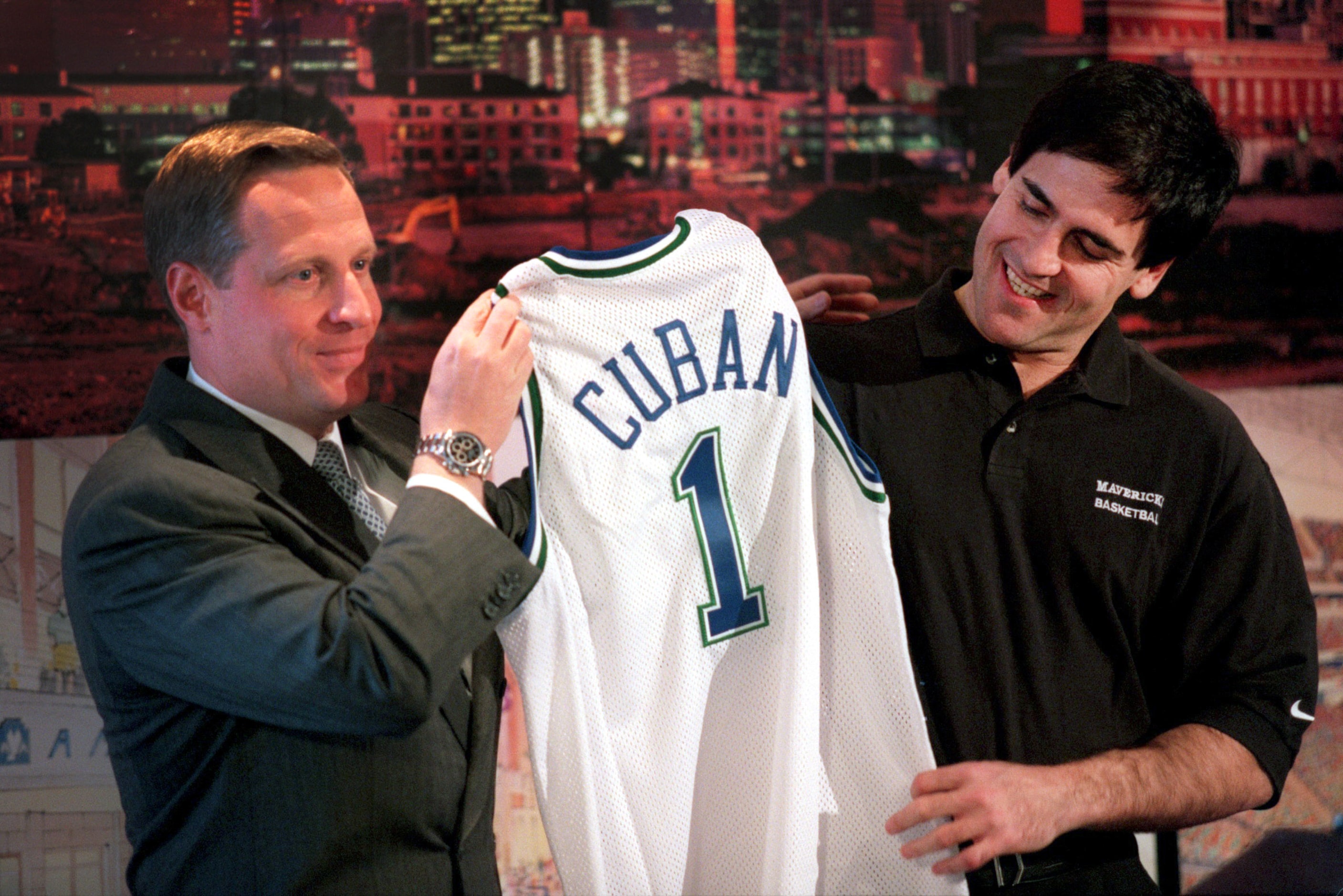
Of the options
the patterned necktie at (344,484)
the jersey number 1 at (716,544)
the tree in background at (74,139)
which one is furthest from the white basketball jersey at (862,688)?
the tree in background at (74,139)

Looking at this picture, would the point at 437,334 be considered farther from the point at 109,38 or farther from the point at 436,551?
the point at 436,551

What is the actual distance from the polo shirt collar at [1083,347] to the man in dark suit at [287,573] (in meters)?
0.67

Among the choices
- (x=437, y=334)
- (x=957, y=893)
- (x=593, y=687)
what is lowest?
(x=957, y=893)

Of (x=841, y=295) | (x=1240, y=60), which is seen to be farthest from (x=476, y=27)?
(x=1240, y=60)

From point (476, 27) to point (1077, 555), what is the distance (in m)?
1.88

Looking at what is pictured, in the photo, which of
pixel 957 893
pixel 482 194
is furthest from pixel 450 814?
pixel 482 194

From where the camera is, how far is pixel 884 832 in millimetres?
1587

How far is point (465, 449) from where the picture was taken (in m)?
1.33

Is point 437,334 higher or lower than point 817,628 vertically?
higher

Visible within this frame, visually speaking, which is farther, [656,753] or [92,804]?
[92,804]

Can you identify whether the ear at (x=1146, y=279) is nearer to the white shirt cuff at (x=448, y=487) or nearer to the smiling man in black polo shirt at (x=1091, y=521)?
the smiling man in black polo shirt at (x=1091, y=521)

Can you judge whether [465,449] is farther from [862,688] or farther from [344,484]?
[862,688]

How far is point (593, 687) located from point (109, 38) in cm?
199

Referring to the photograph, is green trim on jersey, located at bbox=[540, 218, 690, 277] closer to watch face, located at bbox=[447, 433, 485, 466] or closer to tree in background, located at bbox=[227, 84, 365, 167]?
watch face, located at bbox=[447, 433, 485, 466]
